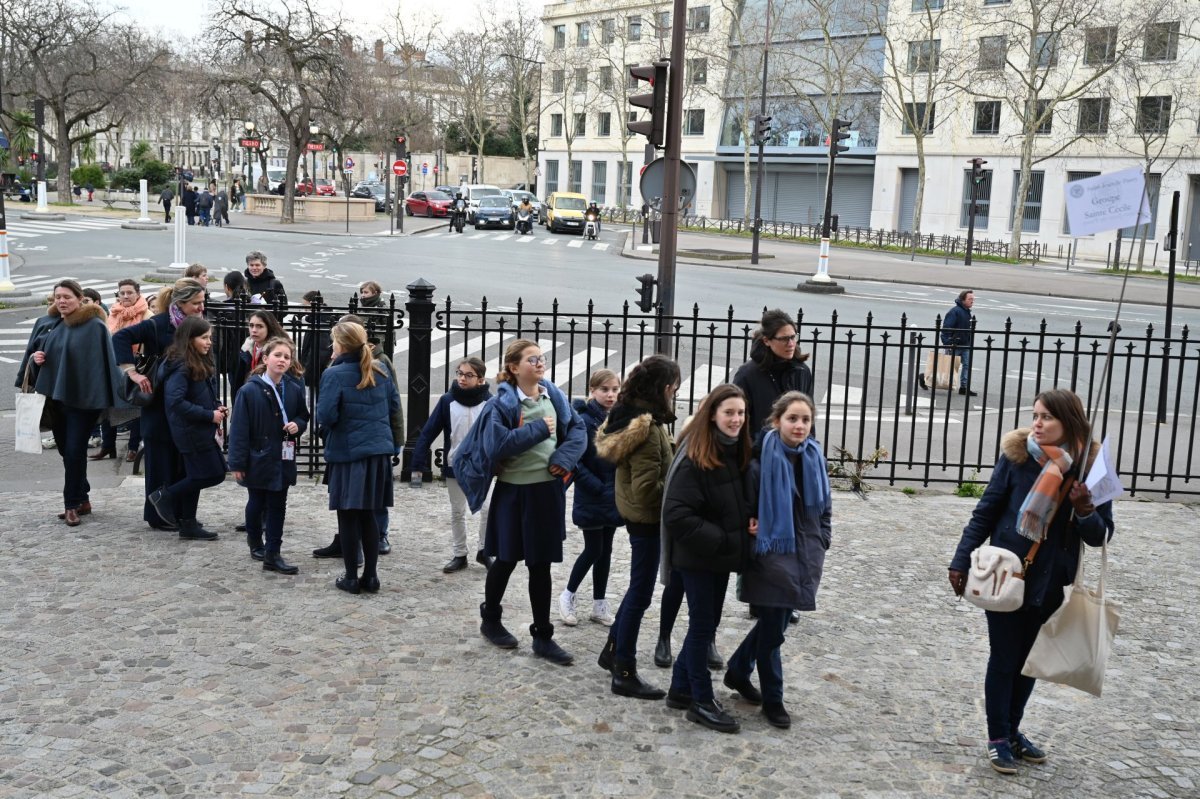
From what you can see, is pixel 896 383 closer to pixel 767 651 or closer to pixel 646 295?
pixel 646 295

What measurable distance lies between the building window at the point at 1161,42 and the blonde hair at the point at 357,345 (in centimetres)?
4361

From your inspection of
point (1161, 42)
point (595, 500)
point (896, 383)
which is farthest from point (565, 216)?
point (595, 500)

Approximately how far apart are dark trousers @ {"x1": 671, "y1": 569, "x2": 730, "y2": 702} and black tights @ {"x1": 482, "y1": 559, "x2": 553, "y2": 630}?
958mm

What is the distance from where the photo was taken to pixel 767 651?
5242 mm

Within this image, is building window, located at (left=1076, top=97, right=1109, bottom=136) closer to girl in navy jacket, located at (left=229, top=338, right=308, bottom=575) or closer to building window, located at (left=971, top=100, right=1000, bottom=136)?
building window, located at (left=971, top=100, right=1000, bottom=136)

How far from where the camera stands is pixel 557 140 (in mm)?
82875

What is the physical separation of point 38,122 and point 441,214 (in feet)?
59.4

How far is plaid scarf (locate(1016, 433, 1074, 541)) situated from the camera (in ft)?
15.6

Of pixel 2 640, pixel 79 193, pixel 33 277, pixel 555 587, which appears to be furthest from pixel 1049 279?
pixel 79 193

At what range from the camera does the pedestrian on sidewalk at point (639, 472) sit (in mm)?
5551

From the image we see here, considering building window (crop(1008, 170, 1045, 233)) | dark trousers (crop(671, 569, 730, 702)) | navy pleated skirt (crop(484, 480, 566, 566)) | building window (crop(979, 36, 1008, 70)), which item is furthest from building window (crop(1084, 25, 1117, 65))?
dark trousers (crop(671, 569, 730, 702))

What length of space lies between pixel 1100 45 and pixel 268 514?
46779mm

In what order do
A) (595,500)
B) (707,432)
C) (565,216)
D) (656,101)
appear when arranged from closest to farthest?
(707,432), (595,500), (656,101), (565,216)

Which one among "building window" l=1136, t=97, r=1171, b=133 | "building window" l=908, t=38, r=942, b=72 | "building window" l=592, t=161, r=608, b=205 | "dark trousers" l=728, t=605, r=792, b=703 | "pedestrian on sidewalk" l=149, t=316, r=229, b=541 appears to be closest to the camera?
"dark trousers" l=728, t=605, r=792, b=703
